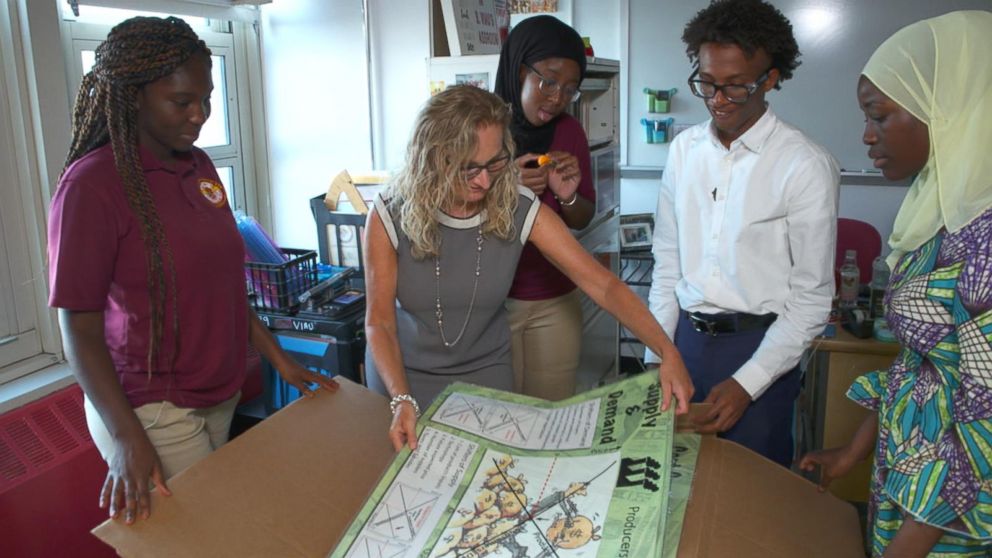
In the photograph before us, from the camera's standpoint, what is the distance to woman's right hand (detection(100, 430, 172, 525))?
1054mm

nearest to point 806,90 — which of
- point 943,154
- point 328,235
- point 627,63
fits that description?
point 627,63

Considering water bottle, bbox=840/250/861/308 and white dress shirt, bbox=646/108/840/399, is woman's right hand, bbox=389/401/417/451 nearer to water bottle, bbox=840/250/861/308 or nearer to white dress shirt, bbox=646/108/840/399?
white dress shirt, bbox=646/108/840/399

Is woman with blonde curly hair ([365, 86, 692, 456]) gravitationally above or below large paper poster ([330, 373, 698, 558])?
above

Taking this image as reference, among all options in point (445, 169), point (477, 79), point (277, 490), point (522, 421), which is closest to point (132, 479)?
point (277, 490)

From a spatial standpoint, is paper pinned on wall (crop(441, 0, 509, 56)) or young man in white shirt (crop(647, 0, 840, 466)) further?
paper pinned on wall (crop(441, 0, 509, 56))

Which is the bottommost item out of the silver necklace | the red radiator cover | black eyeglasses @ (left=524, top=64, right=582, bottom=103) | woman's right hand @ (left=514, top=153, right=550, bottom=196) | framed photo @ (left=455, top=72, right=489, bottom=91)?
the red radiator cover

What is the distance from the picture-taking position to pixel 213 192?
1447 millimetres

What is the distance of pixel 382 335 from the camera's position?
1.34 m

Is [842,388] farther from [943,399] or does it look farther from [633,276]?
[633,276]

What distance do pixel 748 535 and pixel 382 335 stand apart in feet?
2.25

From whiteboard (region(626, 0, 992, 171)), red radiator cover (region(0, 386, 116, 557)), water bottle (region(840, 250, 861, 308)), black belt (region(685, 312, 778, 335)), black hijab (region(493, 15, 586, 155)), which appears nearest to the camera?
black belt (region(685, 312, 778, 335))

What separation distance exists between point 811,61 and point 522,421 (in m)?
2.94

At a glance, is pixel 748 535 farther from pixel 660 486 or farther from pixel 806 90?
pixel 806 90

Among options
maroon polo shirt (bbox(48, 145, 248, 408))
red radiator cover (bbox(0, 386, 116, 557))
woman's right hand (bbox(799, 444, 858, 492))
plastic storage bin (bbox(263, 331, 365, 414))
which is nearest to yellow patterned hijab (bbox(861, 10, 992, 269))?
woman's right hand (bbox(799, 444, 858, 492))
